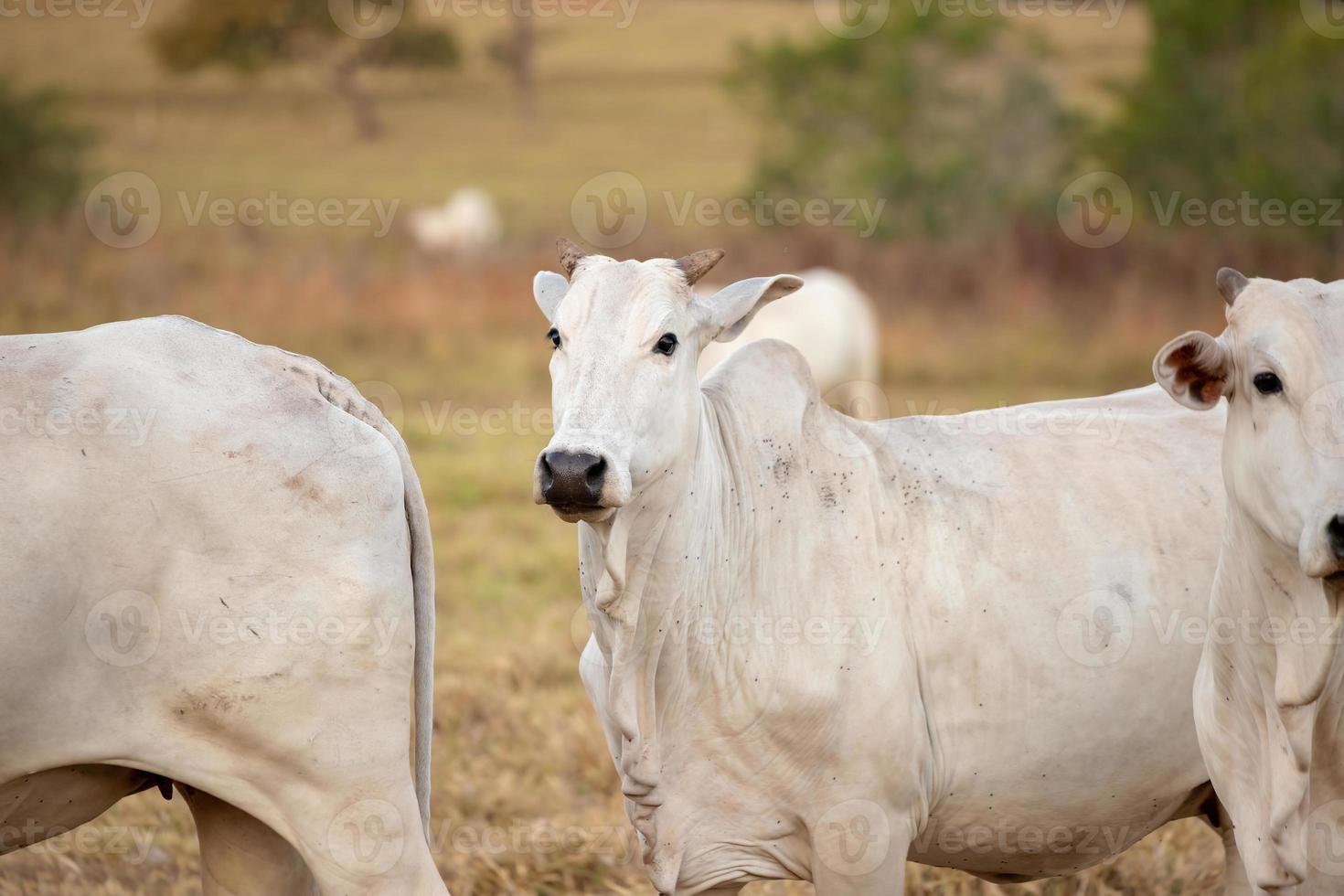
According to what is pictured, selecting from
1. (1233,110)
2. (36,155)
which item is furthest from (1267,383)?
(36,155)

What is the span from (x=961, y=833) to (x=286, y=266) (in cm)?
1434

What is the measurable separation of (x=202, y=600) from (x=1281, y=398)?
7.61 feet

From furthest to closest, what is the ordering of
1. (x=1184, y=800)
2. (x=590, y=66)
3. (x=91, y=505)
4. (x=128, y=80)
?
(x=590, y=66) → (x=128, y=80) → (x=1184, y=800) → (x=91, y=505)

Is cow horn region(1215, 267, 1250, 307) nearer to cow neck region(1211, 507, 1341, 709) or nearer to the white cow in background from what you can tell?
cow neck region(1211, 507, 1341, 709)

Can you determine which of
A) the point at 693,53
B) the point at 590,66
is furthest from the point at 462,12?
the point at 693,53

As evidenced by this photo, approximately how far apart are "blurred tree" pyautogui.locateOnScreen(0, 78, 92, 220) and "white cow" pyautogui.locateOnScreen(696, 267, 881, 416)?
12.4 m

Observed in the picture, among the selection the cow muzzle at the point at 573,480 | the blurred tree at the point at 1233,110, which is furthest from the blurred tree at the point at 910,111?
the cow muzzle at the point at 573,480

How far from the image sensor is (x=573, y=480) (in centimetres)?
313

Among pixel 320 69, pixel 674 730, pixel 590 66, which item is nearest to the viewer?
pixel 674 730

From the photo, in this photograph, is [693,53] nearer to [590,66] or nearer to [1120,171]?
[590,66]

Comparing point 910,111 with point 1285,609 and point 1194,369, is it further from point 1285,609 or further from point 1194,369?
point 1285,609

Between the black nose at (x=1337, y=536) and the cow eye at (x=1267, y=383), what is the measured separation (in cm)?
34

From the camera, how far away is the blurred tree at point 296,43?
2655 cm

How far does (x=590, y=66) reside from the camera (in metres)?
30.9
